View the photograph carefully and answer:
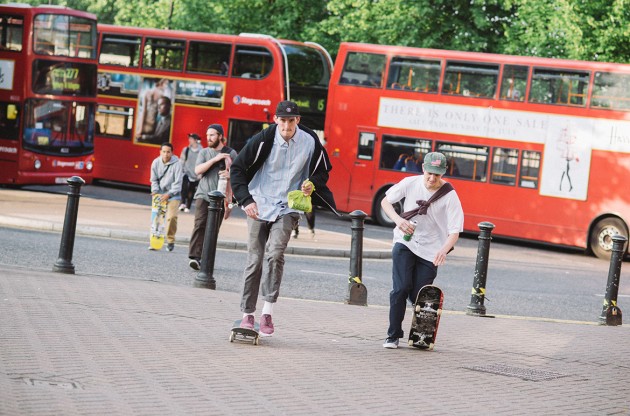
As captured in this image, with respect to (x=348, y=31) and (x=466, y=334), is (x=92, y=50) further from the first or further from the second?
(x=466, y=334)

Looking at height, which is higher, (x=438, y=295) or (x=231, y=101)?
(x=231, y=101)

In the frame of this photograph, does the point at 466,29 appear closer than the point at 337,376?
No

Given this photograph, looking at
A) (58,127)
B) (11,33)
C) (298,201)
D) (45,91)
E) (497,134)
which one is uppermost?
(11,33)

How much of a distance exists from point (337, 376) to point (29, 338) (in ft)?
7.26

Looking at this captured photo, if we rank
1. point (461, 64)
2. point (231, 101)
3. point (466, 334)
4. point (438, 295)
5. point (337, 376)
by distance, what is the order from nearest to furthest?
1. point (337, 376)
2. point (438, 295)
3. point (466, 334)
4. point (461, 64)
5. point (231, 101)

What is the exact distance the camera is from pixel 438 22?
34438 mm

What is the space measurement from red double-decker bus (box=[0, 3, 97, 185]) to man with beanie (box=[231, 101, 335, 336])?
18474mm

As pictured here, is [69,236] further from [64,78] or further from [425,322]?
[64,78]

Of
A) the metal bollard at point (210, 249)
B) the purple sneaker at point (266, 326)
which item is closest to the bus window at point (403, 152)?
the metal bollard at point (210, 249)

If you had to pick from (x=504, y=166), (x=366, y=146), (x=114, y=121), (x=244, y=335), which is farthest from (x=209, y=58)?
(x=244, y=335)

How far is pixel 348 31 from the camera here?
35.5 meters

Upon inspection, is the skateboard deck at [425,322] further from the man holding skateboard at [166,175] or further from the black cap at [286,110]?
the man holding skateboard at [166,175]

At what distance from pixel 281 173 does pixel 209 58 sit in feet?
69.5

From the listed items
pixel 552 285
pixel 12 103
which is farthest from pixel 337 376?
pixel 12 103
